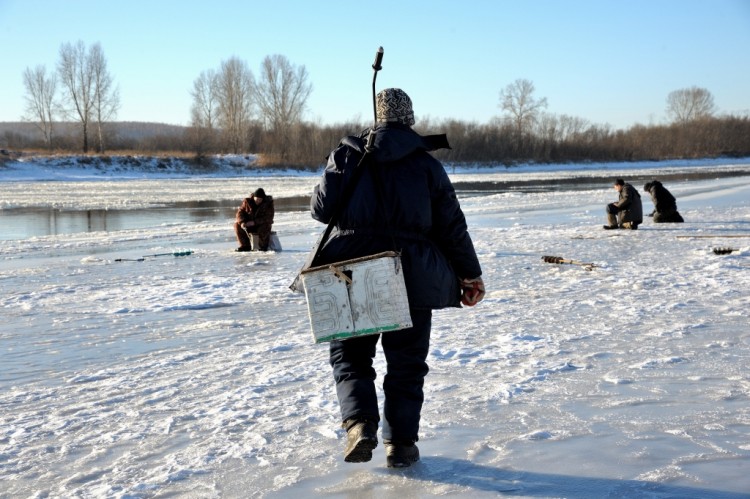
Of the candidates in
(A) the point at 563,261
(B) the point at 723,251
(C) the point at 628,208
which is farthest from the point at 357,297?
(C) the point at 628,208

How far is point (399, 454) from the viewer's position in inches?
132

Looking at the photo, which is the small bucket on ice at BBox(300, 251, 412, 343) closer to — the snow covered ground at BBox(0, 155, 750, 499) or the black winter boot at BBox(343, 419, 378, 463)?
the black winter boot at BBox(343, 419, 378, 463)

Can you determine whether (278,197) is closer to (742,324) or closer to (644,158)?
(742,324)

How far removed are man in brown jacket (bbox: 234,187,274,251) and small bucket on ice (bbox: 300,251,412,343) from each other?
970 centimetres

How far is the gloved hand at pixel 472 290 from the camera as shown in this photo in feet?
11.2

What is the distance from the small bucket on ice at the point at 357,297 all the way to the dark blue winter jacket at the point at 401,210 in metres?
0.11

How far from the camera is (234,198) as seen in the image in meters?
32.9

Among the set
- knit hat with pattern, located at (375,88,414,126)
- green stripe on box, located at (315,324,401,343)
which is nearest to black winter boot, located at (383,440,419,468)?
green stripe on box, located at (315,324,401,343)

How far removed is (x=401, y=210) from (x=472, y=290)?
0.52 m

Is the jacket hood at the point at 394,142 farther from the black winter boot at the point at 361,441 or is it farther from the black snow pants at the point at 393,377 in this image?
the black winter boot at the point at 361,441

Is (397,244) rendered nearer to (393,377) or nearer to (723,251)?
(393,377)

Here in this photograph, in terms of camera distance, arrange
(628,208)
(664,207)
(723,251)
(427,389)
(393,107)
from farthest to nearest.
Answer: (664,207) < (628,208) < (723,251) < (427,389) < (393,107)

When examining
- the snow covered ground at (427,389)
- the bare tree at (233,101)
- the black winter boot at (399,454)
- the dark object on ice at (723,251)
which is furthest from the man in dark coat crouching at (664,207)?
the bare tree at (233,101)

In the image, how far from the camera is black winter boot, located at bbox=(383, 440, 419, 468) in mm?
3357
